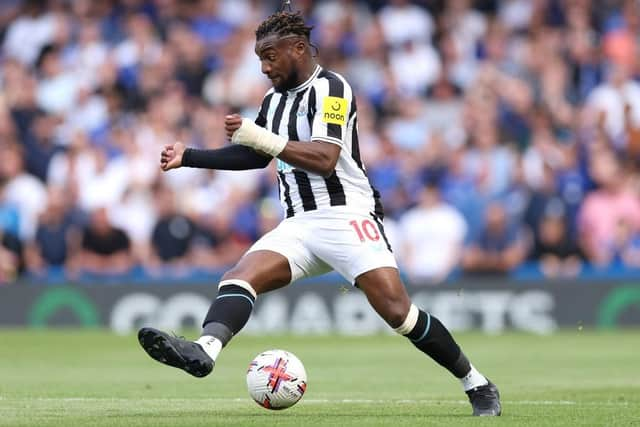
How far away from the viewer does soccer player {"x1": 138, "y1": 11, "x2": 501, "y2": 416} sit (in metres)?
8.39

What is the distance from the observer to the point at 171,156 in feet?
27.7

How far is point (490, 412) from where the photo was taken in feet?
28.3

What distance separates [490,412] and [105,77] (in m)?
14.9

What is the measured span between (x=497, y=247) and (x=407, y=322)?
10.2 metres

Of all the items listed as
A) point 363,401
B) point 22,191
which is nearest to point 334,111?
point 363,401

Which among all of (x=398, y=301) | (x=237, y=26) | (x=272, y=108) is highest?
(x=237, y=26)

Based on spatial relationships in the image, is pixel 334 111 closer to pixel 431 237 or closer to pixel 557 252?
pixel 431 237

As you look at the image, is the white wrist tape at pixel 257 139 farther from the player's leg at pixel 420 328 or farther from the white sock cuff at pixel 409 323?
the white sock cuff at pixel 409 323

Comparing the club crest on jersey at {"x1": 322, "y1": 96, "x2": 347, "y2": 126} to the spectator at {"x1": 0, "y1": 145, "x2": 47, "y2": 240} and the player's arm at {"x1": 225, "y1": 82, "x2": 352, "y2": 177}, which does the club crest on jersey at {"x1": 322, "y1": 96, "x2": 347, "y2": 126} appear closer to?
the player's arm at {"x1": 225, "y1": 82, "x2": 352, "y2": 177}

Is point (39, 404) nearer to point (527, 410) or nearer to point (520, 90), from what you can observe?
point (527, 410)

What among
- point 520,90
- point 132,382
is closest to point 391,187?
point 520,90

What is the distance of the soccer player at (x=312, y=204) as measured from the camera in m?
8.39

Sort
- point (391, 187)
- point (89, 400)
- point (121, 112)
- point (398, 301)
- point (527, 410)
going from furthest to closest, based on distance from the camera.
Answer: point (121, 112) < point (391, 187) < point (89, 400) < point (527, 410) < point (398, 301)

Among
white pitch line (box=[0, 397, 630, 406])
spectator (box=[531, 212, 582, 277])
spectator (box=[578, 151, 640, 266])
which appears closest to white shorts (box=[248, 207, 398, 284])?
white pitch line (box=[0, 397, 630, 406])
